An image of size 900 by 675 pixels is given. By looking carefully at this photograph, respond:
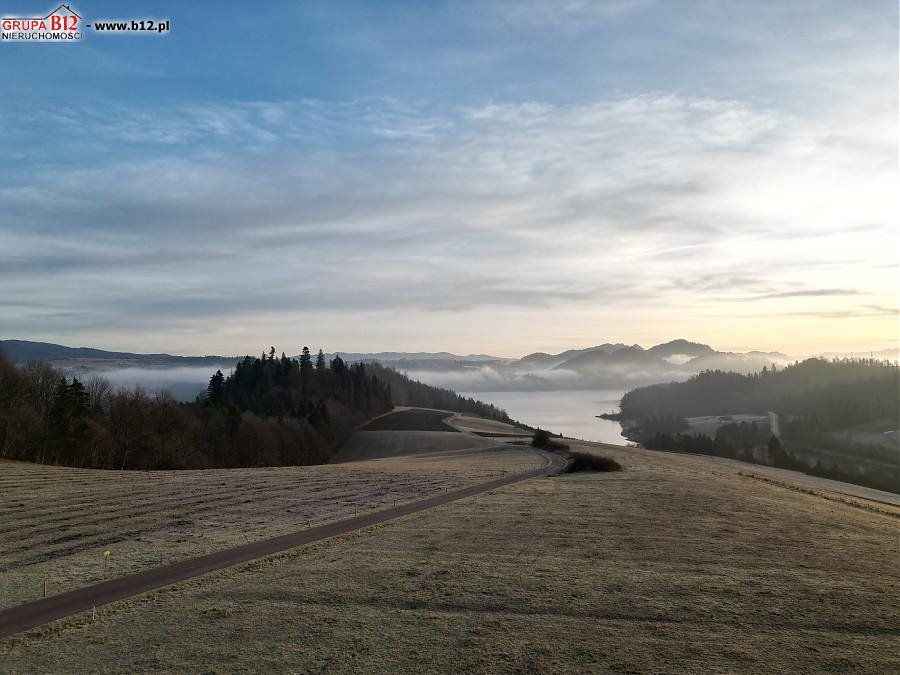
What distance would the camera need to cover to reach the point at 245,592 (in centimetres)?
1877

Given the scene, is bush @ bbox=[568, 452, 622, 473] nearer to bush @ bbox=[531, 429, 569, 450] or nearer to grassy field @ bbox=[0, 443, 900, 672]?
bush @ bbox=[531, 429, 569, 450]

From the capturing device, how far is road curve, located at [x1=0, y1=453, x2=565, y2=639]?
1673cm

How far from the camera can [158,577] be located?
67.8ft

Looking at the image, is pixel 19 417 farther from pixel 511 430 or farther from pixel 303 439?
pixel 511 430

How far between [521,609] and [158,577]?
40.1ft

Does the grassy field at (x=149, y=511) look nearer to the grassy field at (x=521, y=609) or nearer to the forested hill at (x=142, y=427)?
Answer: the grassy field at (x=521, y=609)

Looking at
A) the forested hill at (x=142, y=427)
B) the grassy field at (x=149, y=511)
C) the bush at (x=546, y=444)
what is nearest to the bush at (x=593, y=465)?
the grassy field at (x=149, y=511)

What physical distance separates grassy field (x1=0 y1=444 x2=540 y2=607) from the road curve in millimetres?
773

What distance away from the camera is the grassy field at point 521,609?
46.1ft

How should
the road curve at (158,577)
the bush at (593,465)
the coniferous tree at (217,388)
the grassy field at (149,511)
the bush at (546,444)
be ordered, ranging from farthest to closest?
the coniferous tree at (217,388) < the bush at (546,444) < the bush at (593,465) < the grassy field at (149,511) < the road curve at (158,577)

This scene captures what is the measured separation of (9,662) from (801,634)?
1865 centimetres

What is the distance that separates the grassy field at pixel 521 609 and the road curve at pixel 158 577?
990mm

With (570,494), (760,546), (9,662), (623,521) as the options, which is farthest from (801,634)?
(570,494)

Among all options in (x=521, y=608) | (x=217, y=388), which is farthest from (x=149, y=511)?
(x=217, y=388)
